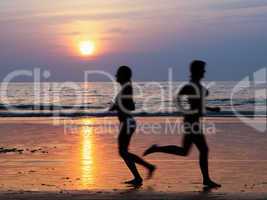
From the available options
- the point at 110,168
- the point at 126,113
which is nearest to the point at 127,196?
the point at 126,113

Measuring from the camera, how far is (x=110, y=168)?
11211mm

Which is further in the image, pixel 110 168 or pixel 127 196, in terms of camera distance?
pixel 110 168

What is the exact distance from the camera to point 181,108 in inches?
351

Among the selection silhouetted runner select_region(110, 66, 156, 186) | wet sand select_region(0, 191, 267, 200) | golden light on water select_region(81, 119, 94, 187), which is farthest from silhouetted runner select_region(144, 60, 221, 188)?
golden light on water select_region(81, 119, 94, 187)

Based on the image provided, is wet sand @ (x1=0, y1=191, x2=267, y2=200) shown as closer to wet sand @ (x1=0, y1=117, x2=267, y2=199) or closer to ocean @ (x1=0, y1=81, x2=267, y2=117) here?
wet sand @ (x1=0, y1=117, x2=267, y2=199)

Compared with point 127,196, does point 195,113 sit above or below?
above

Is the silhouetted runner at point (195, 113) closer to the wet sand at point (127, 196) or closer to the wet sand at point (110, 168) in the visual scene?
the wet sand at point (110, 168)

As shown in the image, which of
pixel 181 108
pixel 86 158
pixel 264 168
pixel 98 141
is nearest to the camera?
pixel 181 108

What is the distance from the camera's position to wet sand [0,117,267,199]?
27.6ft

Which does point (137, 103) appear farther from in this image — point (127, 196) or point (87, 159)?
point (127, 196)

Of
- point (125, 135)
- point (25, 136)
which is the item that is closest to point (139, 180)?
point (125, 135)

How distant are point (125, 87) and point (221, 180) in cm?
231

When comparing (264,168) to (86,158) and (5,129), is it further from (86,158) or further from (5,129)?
(5,129)

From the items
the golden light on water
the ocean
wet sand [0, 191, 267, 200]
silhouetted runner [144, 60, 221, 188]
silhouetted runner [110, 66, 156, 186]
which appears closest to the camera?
wet sand [0, 191, 267, 200]
